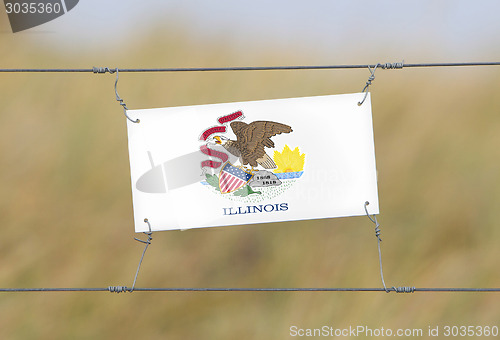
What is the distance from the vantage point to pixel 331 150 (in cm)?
173

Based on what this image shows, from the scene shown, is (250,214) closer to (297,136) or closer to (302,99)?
(297,136)

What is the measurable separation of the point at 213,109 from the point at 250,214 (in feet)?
1.26

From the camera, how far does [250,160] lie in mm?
1740

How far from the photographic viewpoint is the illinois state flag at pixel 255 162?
172cm

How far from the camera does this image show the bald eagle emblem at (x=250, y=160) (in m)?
1.73

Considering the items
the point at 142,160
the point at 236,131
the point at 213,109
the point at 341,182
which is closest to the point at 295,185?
the point at 341,182

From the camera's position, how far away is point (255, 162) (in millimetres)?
1737

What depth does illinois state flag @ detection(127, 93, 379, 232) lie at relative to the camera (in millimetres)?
1723

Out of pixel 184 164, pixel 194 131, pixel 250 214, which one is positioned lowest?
pixel 250 214

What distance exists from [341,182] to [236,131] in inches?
15.9

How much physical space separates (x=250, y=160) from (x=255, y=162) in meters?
0.02

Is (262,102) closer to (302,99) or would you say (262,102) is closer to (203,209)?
(302,99)

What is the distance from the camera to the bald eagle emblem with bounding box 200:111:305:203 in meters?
1.73

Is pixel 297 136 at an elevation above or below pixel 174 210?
above
